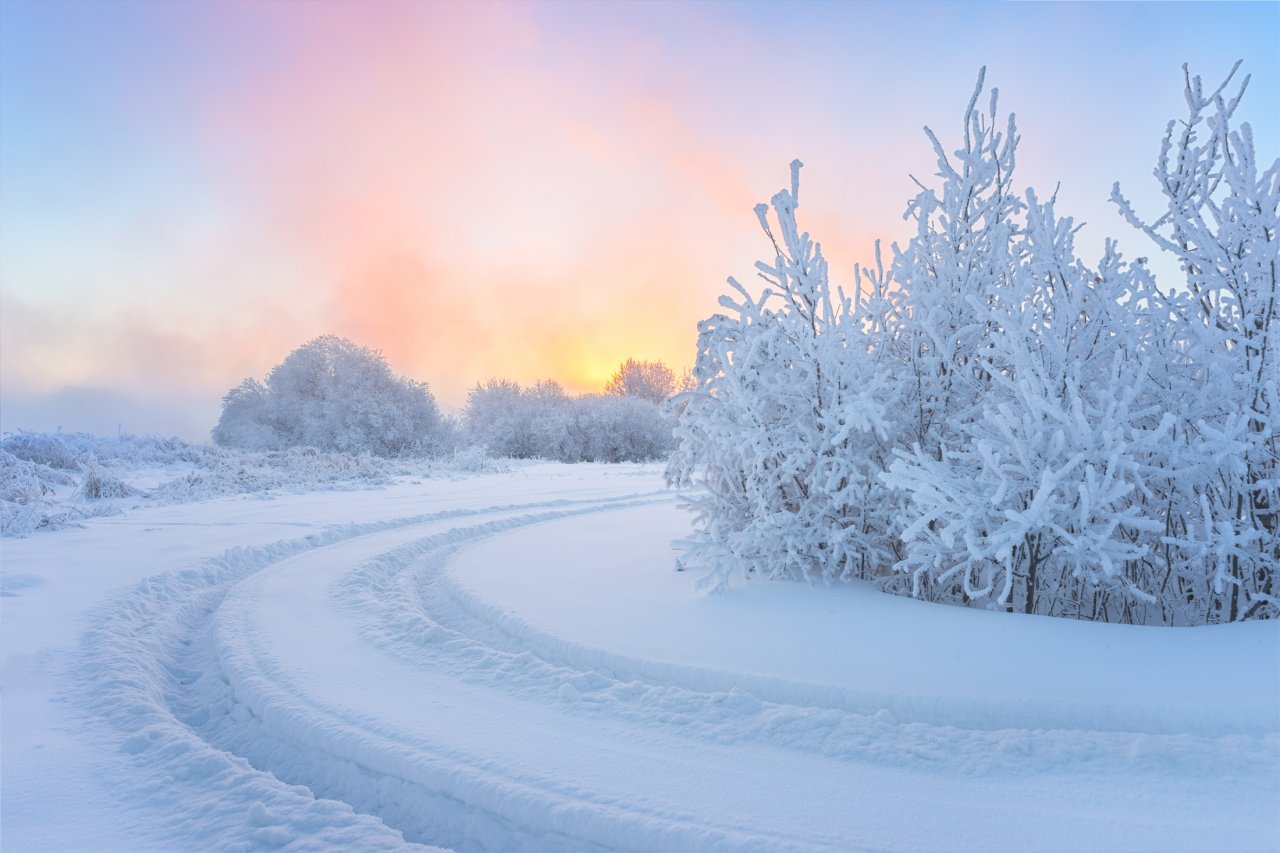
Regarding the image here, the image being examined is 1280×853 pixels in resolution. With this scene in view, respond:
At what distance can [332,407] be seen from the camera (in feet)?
117

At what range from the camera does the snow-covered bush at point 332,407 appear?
35500mm

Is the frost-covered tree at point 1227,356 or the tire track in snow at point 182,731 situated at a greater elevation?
the frost-covered tree at point 1227,356

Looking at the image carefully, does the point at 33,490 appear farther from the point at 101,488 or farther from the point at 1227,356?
the point at 1227,356

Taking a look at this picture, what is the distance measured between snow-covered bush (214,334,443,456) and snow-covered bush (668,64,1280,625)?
31080 mm

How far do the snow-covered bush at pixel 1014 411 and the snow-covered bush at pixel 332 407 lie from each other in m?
31.1

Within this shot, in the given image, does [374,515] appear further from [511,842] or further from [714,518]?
[511,842]

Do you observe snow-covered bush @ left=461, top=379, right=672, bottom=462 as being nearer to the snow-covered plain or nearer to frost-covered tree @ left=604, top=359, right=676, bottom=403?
frost-covered tree @ left=604, top=359, right=676, bottom=403

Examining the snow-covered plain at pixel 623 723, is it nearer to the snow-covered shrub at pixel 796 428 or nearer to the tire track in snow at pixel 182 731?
the tire track in snow at pixel 182 731

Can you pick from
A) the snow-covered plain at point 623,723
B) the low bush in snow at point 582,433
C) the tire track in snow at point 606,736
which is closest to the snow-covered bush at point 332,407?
the low bush in snow at point 582,433

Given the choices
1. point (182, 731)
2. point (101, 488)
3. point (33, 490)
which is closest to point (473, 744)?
point (182, 731)

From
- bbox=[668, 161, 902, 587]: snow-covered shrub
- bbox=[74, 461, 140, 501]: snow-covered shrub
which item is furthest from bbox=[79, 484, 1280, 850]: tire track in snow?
bbox=[74, 461, 140, 501]: snow-covered shrub

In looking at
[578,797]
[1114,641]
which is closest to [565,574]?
[578,797]

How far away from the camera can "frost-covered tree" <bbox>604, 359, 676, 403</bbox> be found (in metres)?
54.8

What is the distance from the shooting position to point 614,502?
15.3 m
